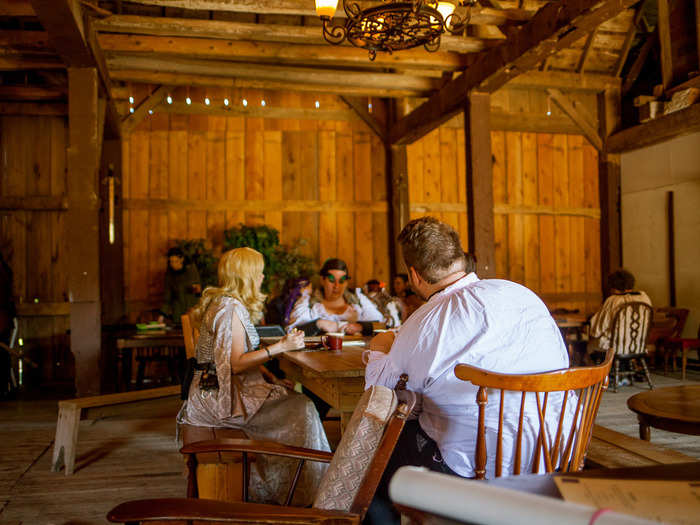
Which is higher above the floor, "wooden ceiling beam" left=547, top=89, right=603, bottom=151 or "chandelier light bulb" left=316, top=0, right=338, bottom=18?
"wooden ceiling beam" left=547, top=89, right=603, bottom=151

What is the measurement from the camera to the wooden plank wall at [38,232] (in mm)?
7492

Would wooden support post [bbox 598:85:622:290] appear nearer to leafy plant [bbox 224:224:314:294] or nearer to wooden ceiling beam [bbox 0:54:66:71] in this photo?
leafy plant [bbox 224:224:314:294]

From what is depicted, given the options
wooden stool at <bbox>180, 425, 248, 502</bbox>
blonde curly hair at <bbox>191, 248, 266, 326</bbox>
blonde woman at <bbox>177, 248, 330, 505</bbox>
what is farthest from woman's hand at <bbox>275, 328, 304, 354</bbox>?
wooden stool at <bbox>180, 425, 248, 502</bbox>

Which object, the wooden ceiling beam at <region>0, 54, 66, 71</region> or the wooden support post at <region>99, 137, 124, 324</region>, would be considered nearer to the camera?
the wooden ceiling beam at <region>0, 54, 66, 71</region>

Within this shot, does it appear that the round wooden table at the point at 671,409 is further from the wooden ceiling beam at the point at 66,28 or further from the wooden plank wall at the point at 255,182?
the wooden plank wall at the point at 255,182

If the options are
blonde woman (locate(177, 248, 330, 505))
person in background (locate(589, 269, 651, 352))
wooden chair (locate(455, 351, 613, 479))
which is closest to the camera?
wooden chair (locate(455, 351, 613, 479))

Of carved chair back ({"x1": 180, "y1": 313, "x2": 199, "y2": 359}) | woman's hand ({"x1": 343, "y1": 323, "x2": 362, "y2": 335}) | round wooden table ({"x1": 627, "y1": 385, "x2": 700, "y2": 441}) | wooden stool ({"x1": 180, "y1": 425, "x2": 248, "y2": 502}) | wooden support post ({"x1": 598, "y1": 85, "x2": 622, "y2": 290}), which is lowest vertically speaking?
wooden stool ({"x1": 180, "y1": 425, "x2": 248, "y2": 502})

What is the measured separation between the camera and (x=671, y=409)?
2.37m

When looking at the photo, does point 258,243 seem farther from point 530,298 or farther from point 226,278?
point 530,298

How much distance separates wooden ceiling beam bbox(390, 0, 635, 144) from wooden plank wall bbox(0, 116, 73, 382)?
191 inches

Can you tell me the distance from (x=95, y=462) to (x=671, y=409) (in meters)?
3.42

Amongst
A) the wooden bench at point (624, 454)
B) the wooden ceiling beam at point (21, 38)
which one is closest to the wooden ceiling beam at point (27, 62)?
the wooden ceiling beam at point (21, 38)

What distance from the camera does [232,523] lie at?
4.44ft

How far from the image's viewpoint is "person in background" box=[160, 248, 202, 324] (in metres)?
7.02
